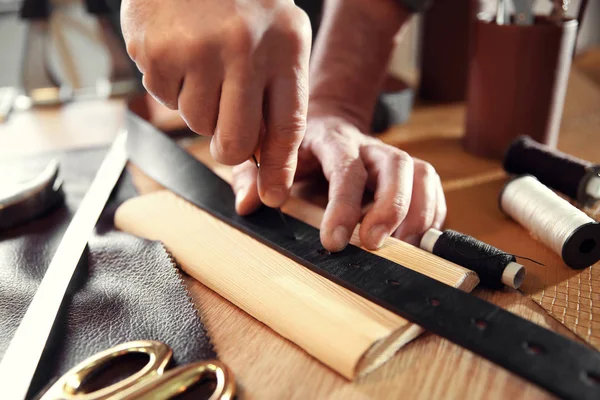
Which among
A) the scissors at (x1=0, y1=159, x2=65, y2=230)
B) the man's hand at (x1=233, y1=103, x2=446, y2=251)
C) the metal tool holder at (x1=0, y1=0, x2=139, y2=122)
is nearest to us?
the man's hand at (x1=233, y1=103, x2=446, y2=251)

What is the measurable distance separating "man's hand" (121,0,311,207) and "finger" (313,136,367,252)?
0.10 m

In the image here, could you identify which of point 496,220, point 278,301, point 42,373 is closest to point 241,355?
point 278,301

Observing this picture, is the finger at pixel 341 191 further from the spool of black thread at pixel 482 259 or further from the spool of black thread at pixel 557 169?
the spool of black thread at pixel 557 169

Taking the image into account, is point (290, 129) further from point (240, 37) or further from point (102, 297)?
point (102, 297)

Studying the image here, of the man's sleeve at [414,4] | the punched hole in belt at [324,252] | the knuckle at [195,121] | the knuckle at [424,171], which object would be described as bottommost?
Answer: the punched hole in belt at [324,252]

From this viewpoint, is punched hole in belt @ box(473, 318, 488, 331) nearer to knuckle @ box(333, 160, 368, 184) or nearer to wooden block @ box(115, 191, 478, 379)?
wooden block @ box(115, 191, 478, 379)

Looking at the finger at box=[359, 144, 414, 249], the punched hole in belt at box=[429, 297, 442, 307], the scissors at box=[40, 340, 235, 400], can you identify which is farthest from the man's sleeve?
the scissors at box=[40, 340, 235, 400]

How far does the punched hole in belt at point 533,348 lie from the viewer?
0.40 meters

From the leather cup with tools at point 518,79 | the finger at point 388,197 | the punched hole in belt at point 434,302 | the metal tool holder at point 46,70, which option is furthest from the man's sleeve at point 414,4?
the metal tool holder at point 46,70

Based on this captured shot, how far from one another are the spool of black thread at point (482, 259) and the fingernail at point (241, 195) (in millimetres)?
261

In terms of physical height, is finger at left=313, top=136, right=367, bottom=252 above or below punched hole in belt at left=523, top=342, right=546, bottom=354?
above

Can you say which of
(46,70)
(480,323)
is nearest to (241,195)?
(480,323)

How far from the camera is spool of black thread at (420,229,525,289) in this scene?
51 cm

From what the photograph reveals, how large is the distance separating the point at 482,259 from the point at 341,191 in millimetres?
192
